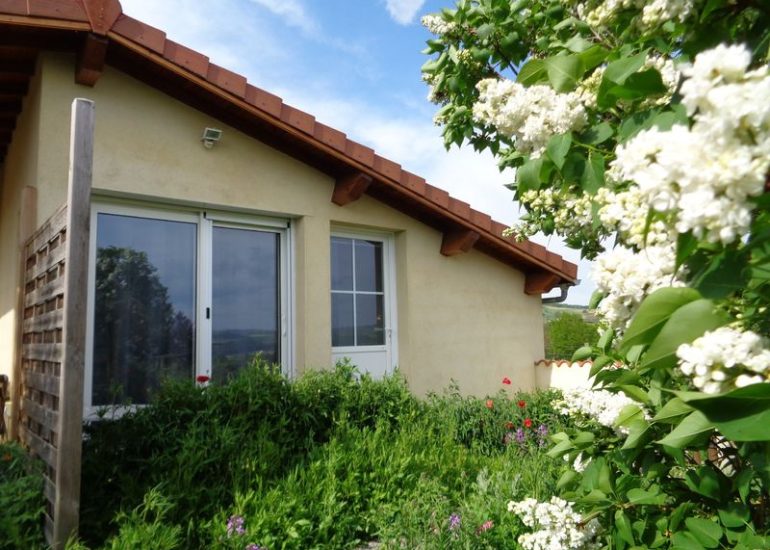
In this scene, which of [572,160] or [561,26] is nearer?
[572,160]

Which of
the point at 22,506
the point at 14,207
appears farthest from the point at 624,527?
the point at 14,207

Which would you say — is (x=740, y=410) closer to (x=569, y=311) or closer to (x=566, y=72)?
(x=566, y=72)

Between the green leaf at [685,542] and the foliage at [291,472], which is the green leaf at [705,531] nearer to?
the green leaf at [685,542]

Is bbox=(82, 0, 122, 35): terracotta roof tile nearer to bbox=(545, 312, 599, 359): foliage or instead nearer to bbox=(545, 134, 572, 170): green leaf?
bbox=(545, 134, 572, 170): green leaf

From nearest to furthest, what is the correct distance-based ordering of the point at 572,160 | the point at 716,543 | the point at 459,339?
the point at 572,160 → the point at 716,543 → the point at 459,339

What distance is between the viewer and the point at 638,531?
5.79ft

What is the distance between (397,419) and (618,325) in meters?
3.99

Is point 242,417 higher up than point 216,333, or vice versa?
point 216,333

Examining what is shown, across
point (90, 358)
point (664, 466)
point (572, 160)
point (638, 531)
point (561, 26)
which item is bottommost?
point (638, 531)

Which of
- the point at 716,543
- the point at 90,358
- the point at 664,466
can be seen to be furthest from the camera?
the point at 90,358

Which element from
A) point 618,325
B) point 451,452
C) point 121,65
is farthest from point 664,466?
point 121,65

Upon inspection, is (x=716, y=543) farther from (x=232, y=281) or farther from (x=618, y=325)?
(x=232, y=281)

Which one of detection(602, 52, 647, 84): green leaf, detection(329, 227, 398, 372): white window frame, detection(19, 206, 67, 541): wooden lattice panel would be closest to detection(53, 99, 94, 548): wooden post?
detection(19, 206, 67, 541): wooden lattice panel

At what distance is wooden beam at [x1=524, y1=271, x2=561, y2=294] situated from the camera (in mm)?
7711
